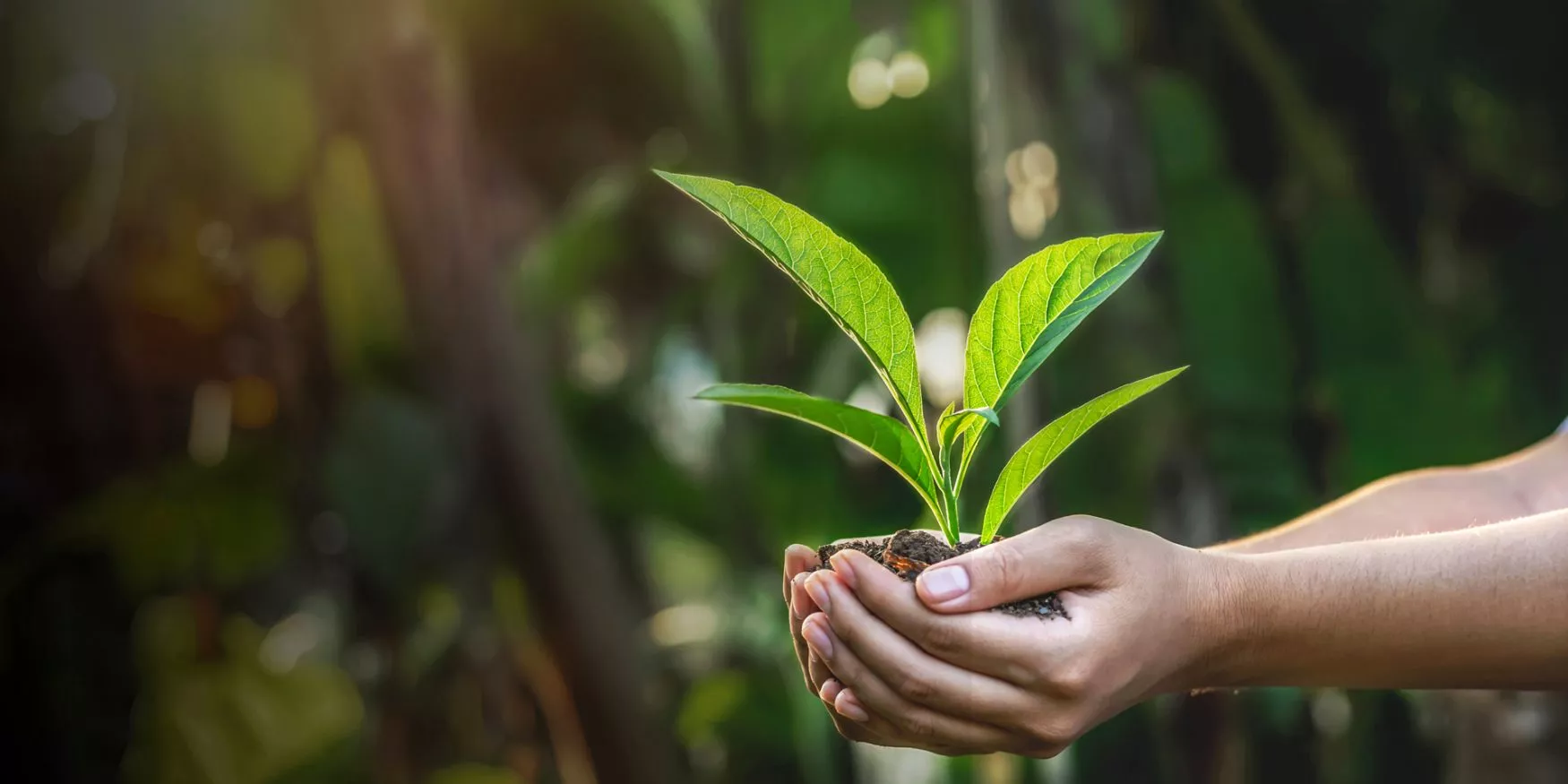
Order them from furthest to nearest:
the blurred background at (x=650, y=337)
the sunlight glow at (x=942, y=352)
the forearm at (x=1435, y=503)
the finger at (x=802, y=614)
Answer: the sunlight glow at (x=942, y=352)
the blurred background at (x=650, y=337)
the forearm at (x=1435, y=503)
the finger at (x=802, y=614)

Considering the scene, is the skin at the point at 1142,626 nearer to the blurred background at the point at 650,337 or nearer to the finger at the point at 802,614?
the finger at the point at 802,614

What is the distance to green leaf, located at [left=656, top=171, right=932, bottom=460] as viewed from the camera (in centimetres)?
53

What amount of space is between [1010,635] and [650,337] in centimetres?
157

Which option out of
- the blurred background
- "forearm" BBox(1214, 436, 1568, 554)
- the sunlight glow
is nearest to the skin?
"forearm" BBox(1214, 436, 1568, 554)

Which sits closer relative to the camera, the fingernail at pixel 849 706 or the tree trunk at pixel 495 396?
the fingernail at pixel 849 706

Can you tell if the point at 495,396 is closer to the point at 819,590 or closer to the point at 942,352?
the point at 942,352

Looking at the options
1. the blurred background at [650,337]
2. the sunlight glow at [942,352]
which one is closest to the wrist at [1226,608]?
the blurred background at [650,337]

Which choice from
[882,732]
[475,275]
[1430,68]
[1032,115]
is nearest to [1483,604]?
[882,732]

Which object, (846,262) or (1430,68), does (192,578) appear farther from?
(1430,68)

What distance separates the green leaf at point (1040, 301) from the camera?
567mm

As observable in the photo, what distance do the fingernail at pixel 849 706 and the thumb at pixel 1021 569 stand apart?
0.08 m

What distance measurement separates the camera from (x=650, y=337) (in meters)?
2.04

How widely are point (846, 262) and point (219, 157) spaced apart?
5.27 feet

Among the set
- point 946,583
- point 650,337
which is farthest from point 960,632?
point 650,337
